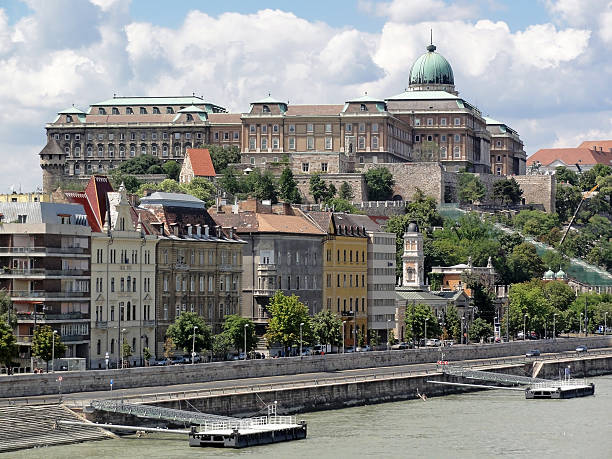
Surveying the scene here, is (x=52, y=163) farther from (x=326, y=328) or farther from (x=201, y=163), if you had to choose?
(x=326, y=328)

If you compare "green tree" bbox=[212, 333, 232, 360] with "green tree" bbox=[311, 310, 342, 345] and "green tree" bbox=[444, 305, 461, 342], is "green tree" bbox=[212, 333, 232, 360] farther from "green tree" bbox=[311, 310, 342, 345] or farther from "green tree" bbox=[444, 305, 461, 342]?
"green tree" bbox=[444, 305, 461, 342]

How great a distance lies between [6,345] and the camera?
3243 inches

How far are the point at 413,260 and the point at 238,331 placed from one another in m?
48.3

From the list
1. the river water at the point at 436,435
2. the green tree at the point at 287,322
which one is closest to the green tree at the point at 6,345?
the river water at the point at 436,435

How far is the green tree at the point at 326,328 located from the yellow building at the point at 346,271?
7.03m

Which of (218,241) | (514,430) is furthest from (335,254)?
(514,430)

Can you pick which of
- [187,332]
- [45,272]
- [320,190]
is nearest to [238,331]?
[187,332]

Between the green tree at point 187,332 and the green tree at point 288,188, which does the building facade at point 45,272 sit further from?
the green tree at point 288,188

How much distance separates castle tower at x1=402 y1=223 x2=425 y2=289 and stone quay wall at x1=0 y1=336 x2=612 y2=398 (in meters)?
21.7

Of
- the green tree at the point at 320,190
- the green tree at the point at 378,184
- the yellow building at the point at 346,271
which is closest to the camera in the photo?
the yellow building at the point at 346,271

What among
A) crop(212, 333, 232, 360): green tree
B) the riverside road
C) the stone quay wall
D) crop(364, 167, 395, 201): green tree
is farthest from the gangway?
crop(364, 167, 395, 201): green tree

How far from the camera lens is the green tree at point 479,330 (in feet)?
468

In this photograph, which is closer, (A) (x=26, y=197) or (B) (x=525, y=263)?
(A) (x=26, y=197)

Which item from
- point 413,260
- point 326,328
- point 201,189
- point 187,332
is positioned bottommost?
point 187,332
